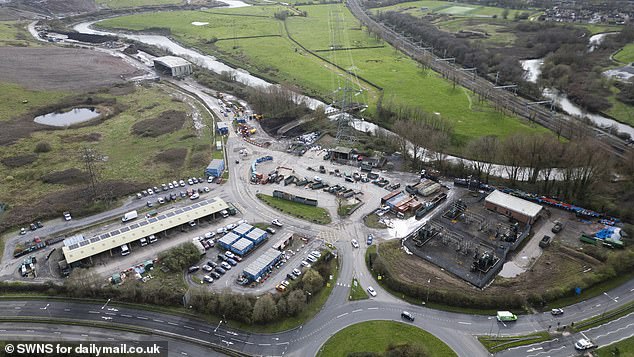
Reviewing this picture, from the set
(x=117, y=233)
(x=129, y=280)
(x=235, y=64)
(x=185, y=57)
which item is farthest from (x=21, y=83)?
(x=129, y=280)

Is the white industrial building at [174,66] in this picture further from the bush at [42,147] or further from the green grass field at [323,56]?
the bush at [42,147]

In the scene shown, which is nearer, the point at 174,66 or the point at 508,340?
the point at 508,340

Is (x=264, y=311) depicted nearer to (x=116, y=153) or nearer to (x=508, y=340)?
(x=508, y=340)

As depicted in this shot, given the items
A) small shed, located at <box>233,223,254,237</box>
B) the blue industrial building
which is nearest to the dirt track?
small shed, located at <box>233,223,254,237</box>

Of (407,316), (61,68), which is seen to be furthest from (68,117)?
(407,316)

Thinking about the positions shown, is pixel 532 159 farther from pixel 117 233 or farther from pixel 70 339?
pixel 70 339

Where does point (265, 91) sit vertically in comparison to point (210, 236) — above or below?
above
